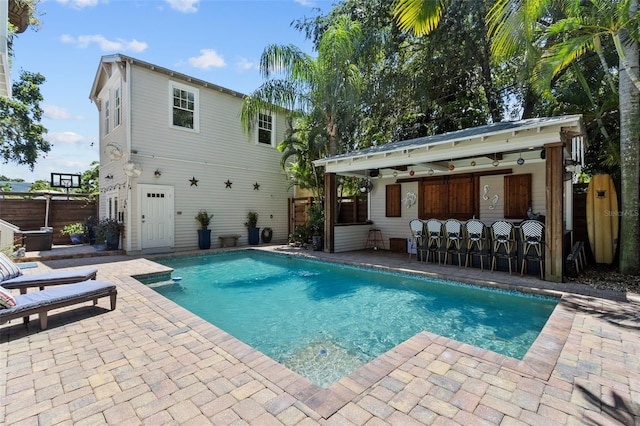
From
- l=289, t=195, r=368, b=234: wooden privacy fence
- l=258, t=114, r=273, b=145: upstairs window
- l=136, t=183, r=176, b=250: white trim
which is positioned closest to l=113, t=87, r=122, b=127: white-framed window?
l=136, t=183, r=176, b=250: white trim

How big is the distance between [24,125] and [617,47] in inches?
1051

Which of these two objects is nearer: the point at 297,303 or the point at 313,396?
the point at 313,396

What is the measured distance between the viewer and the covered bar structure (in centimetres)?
596

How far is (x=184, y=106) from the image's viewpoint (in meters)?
11.2

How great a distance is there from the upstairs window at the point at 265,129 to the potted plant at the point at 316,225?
427cm

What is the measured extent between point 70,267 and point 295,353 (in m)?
7.23

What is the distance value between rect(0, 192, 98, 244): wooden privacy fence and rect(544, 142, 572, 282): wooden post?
16.5 meters

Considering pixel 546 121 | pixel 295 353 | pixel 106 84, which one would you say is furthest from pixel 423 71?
pixel 106 84

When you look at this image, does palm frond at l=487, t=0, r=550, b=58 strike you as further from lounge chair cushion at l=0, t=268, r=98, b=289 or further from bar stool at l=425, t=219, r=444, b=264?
lounge chair cushion at l=0, t=268, r=98, b=289

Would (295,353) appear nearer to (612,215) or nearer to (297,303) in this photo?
(297,303)

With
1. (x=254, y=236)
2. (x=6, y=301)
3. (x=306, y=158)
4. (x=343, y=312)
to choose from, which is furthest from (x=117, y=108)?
(x=343, y=312)

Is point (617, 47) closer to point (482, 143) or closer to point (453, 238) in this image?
point (482, 143)

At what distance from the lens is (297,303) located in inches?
219

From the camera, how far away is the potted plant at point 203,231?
1127cm
